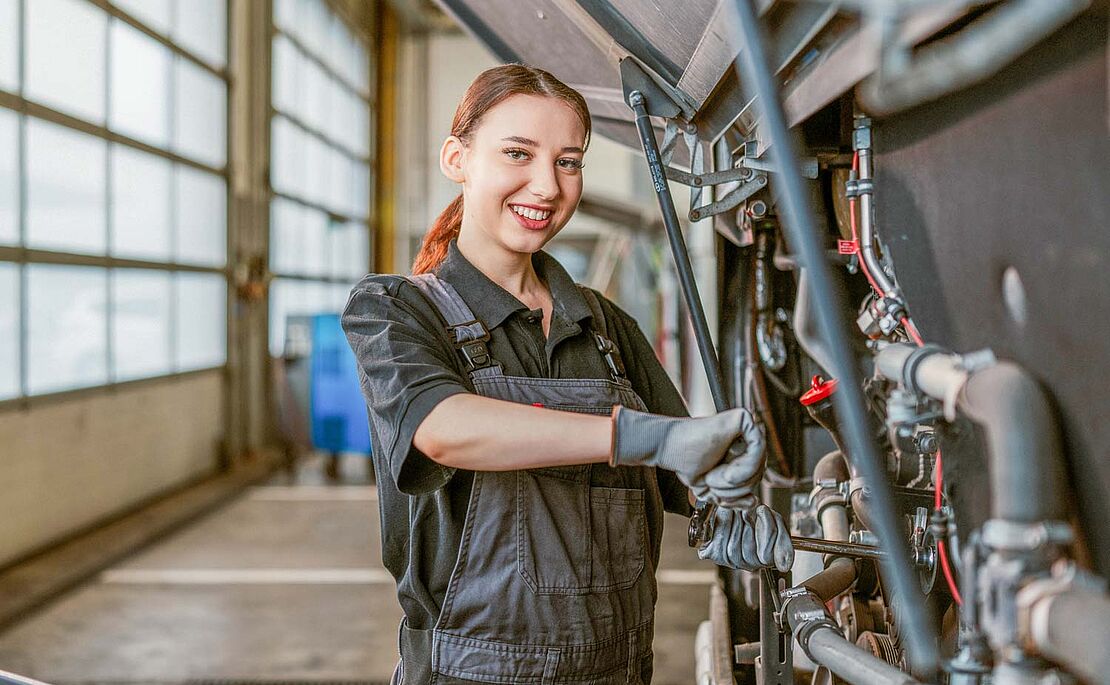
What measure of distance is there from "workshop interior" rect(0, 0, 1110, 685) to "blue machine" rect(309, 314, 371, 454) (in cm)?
2

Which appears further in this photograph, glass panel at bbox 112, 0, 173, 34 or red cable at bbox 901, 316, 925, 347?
glass panel at bbox 112, 0, 173, 34

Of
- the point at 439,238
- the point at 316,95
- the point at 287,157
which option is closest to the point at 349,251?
the point at 316,95

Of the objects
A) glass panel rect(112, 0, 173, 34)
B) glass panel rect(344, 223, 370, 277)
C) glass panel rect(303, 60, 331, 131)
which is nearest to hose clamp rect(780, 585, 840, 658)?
glass panel rect(112, 0, 173, 34)

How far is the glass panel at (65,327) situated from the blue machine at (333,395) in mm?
1461

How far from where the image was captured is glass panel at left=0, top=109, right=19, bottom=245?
395 centimetres

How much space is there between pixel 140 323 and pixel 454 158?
453 cm

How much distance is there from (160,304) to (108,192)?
2.68ft

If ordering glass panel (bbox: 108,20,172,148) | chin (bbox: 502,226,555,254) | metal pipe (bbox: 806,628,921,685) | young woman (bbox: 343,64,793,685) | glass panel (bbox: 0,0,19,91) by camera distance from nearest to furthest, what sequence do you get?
metal pipe (bbox: 806,628,921,685), young woman (bbox: 343,64,793,685), chin (bbox: 502,226,555,254), glass panel (bbox: 0,0,19,91), glass panel (bbox: 108,20,172,148)

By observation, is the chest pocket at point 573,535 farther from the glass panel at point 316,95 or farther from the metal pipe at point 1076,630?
the glass panel at point 316,95

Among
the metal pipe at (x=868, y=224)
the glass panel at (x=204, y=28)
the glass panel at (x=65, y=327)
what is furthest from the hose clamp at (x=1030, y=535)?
the glass panel at (x=204, y=28)

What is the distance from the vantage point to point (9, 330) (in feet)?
13.3

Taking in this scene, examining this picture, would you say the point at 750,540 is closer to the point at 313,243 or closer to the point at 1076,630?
the point at 1076,630

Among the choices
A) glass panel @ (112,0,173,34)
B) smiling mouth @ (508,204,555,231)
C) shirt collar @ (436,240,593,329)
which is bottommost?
shirt collar @ (436,240,593,329)

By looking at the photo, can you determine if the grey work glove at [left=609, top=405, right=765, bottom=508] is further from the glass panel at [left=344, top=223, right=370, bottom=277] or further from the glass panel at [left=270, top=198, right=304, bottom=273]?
the glass panel at [left=344, top=223, right=370, bottom=277]
